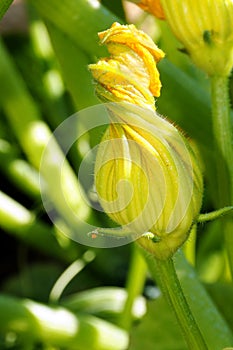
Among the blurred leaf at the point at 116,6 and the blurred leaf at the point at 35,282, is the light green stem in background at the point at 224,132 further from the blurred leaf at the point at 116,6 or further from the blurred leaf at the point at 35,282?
the blurred leaf at the point at 35,282

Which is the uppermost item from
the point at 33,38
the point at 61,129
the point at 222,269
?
the point at 33,38

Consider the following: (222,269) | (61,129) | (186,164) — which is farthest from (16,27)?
(186,164)

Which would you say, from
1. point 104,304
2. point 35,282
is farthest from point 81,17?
point 35,282

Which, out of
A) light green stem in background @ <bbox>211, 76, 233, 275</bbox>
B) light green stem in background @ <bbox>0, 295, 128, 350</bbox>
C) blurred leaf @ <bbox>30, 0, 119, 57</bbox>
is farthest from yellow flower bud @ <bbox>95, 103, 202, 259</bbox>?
light green stem in background @ <bbox>0, 295, 128, 350</bbox>

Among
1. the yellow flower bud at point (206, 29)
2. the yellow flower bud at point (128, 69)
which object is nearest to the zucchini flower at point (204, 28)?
the yellow flower bud at point (206, 29)

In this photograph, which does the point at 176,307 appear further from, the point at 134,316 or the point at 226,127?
the point at 134,316

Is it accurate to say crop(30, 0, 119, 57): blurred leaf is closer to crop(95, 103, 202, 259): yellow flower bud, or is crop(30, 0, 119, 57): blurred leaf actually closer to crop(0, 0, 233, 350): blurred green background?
crop(0, 0, 233, 350): blurred green background

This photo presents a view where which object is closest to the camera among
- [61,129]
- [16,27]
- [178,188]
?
[178,188]
